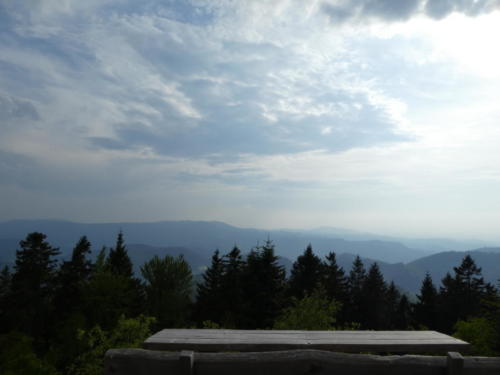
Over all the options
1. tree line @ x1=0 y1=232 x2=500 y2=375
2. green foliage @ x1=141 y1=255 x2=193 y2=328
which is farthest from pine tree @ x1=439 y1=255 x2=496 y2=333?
green foliage @ x1=141 y1=255 x2=193 y2=328

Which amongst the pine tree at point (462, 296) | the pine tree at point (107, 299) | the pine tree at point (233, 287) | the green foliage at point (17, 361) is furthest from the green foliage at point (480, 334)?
the pine tree at point (107, 299)

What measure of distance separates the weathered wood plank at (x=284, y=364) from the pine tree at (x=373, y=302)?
68.6 metres

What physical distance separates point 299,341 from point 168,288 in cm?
4881

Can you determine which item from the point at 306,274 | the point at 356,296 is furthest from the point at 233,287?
the point at 356,296

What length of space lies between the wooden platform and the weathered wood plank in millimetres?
1187

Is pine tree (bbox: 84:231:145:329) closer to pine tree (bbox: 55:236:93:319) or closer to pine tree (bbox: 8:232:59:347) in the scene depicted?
pine tree (bbox: 55:236:93:319)

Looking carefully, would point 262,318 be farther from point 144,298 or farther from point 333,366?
point 333,366

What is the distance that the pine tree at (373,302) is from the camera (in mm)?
66544

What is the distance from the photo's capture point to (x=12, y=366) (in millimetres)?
22422

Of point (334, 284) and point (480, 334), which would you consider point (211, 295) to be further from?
point (480, 334)

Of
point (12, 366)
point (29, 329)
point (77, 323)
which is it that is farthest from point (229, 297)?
point (12, 366)

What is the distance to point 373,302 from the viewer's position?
69.7m

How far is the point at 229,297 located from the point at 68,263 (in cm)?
2309

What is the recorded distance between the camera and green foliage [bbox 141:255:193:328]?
47.2 m
